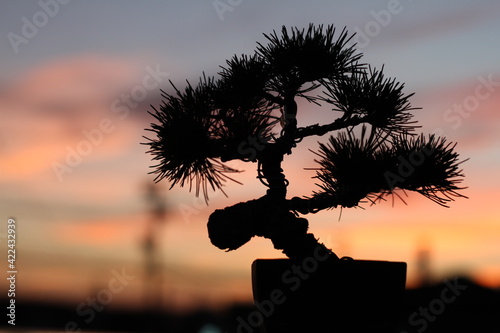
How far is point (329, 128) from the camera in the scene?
3674mm

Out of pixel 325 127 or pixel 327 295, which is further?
pixel 325 127

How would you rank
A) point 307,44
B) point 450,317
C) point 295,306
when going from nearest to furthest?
point 295,306 → point 307,44 → point 450,317

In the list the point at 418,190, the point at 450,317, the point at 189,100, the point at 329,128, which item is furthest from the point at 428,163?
the point at 450,317

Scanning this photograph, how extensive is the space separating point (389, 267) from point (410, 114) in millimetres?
848

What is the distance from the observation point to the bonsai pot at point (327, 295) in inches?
132

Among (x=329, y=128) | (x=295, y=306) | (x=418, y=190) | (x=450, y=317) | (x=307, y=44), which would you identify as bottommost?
(x=450, y=317)

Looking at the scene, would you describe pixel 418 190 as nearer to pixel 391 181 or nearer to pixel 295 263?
pixel 391 181

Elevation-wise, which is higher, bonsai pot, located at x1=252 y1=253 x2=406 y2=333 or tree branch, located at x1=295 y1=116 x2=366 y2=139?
tree branch, located at x1=295 y1=116 x2=366 y2=139

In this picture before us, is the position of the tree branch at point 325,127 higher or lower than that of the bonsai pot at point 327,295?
higher

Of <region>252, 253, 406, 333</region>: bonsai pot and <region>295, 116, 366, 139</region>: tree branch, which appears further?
<region>295, 116, 366, 139</region>: tree branch

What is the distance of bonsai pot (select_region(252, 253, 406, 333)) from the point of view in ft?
11.0

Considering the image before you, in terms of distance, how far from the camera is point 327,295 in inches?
134

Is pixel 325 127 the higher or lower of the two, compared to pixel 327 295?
higher

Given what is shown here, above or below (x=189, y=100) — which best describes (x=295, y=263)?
below
